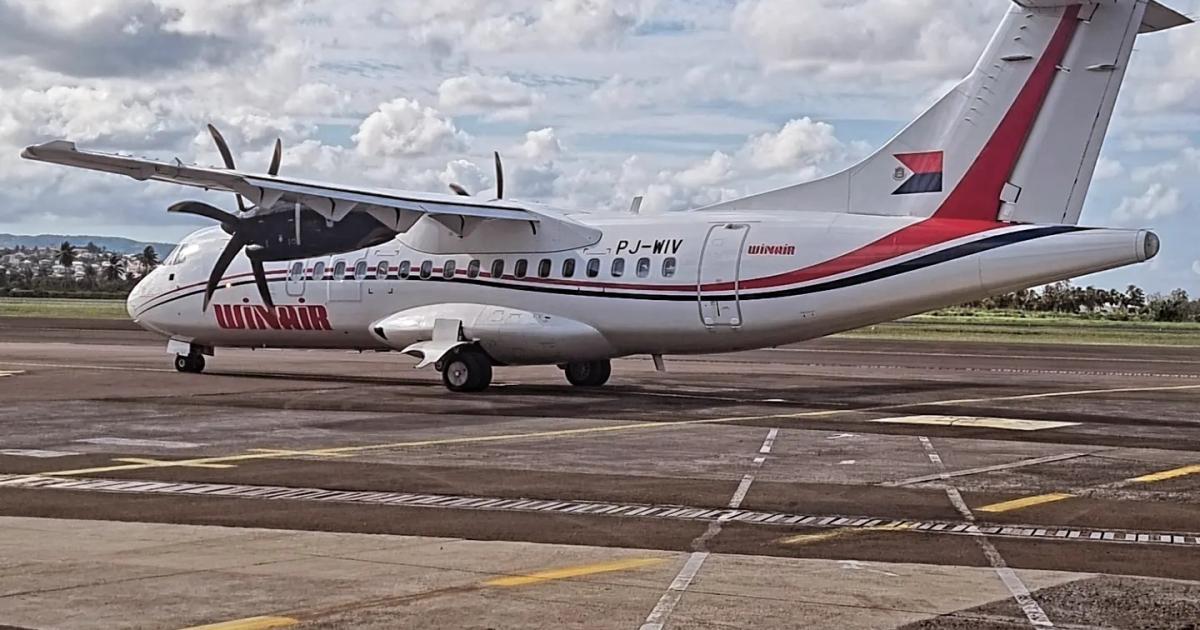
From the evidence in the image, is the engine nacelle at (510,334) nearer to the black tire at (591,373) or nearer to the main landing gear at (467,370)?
the main landing gear at (467,370)

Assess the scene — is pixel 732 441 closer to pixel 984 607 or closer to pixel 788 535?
pixel 788 535

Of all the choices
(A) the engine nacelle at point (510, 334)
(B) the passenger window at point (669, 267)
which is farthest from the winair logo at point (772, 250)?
(A) the engine nacelle at point (510, 334)

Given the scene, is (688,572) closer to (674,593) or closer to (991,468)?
(674,593)

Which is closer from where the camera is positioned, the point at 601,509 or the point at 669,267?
the point at 601,509

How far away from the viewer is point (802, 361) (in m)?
42.5

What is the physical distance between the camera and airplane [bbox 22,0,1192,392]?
23547mm

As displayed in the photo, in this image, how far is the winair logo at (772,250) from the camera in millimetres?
25250

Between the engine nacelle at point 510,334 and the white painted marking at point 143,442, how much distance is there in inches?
383

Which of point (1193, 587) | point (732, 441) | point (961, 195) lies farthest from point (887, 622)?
point (961, 195)

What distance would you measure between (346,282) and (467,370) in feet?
14.1

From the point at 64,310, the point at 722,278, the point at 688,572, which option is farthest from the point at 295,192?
the point at 64,310

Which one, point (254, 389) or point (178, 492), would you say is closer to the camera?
point (178, 492)

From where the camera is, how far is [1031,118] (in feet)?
78.2

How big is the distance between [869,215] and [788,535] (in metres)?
14.4
